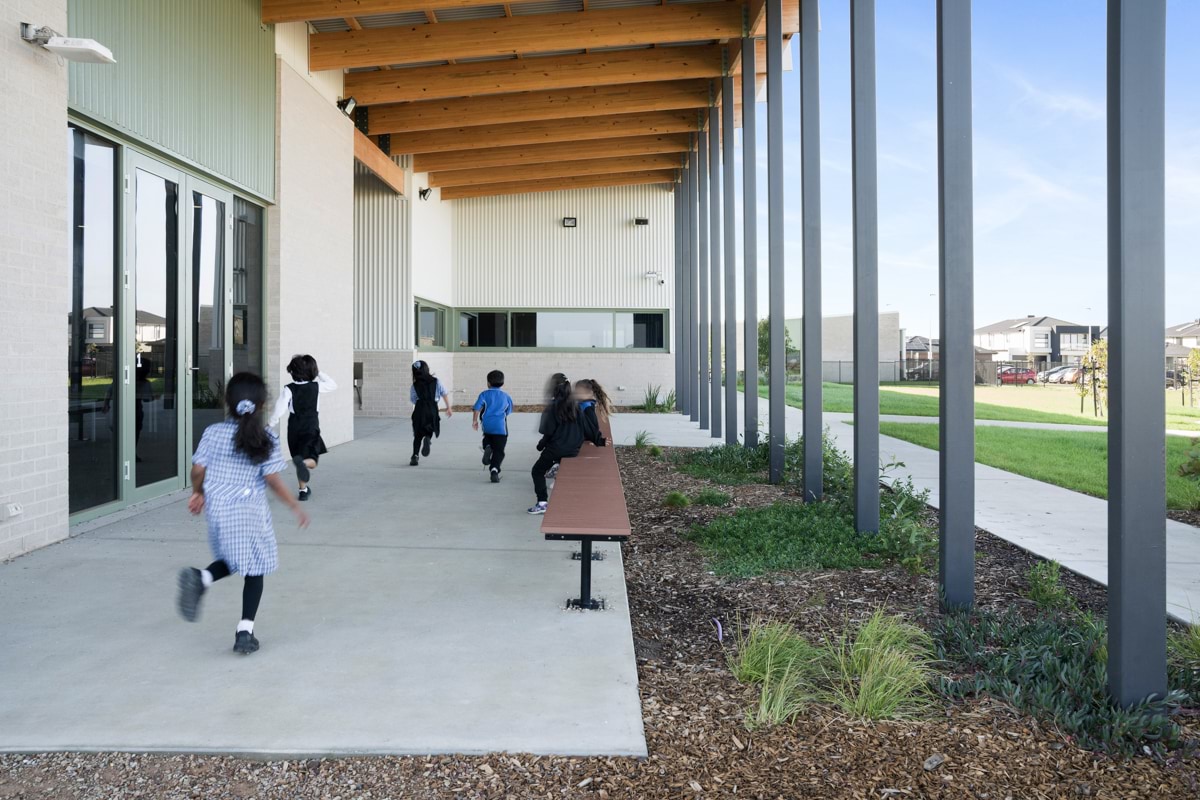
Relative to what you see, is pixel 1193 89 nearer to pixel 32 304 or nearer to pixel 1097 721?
pixel 1097 721

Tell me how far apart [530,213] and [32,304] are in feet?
58.1

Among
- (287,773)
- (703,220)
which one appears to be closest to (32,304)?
(287,773)

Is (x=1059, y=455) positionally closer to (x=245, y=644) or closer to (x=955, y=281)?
(x=955, y=281)

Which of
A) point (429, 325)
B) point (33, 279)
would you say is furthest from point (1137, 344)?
point (429, 325)

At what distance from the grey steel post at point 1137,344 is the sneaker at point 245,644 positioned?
3622 mm

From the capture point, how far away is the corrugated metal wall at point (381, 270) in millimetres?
18234

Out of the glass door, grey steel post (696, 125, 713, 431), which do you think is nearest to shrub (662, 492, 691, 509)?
the glass door

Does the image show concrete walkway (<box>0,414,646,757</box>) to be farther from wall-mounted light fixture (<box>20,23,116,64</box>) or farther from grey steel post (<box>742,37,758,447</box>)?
grey steel post (<box>742,37,758,447</box>)

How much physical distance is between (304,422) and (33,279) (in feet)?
8.26

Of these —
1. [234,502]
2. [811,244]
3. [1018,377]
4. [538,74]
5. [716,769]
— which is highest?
[538,74]

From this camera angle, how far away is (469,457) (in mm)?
11719

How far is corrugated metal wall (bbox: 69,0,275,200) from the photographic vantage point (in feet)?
22.5

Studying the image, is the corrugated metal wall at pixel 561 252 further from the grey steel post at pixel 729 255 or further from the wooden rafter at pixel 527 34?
the wooden rafter at pixel 527 34

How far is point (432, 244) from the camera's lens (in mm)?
20516
